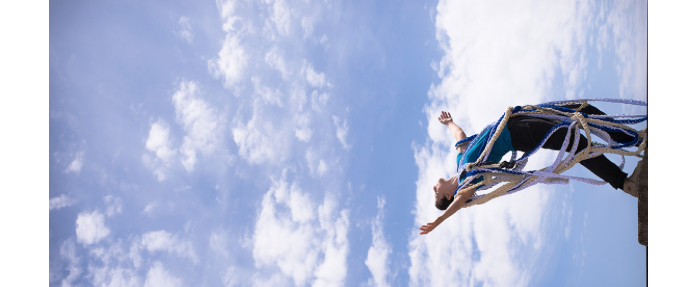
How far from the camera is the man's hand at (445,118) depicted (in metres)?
Result: 4.31

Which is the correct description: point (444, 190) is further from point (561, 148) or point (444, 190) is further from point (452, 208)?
point (561, 148)

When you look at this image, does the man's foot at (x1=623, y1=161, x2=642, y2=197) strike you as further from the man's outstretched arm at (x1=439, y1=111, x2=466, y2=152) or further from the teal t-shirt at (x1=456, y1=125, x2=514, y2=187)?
the man's outstretched arm at (x1=439, y1=111, x2=466, y2=152)

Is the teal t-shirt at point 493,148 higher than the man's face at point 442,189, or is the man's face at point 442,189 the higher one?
the teal t-shirt at point 493,148

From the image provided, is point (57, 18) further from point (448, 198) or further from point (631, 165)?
point (631, 165)

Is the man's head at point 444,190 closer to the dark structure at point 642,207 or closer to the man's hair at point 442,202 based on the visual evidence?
the man's hair at point 442,202

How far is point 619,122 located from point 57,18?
8480 mm

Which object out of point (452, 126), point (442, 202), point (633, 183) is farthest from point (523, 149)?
point (442, 202)

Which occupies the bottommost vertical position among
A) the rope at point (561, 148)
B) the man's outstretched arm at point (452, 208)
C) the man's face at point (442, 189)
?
the man's outstretched arm at point (452, 208)

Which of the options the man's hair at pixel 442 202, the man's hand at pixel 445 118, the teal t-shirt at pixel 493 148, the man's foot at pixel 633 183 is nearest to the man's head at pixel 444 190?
the man's hair at pixel 442 202

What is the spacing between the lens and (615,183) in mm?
3316

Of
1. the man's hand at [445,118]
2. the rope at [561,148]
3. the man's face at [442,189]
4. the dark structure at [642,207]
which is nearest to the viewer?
the dark structure at [642,207]

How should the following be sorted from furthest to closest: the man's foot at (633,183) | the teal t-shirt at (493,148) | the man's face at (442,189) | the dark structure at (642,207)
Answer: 1. the man's face at (442,189)
2. the teal t-shirt at (493,148)
3. the man's foot at (633,183)
4. the dark structure at (642,207)

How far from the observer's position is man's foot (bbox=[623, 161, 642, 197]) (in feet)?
10.1
